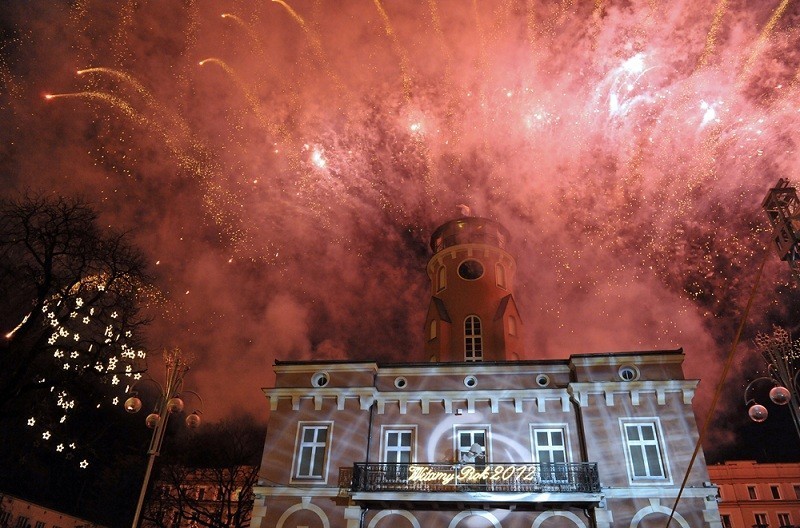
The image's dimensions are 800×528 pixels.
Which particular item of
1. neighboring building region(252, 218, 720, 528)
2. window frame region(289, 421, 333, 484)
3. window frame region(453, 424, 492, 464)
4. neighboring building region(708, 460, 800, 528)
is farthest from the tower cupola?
neighboring building region(708, 460, 800, 528)

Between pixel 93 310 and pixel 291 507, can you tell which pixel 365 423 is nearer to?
pixel 291 507

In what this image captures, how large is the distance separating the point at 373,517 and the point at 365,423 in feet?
12.6

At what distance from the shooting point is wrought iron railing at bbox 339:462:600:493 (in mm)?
22359

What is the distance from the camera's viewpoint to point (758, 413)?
15.6 meters

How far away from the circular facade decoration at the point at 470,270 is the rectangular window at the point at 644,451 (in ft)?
46.1

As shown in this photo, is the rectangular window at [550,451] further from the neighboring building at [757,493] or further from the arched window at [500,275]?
the neighboring building at [757,493]

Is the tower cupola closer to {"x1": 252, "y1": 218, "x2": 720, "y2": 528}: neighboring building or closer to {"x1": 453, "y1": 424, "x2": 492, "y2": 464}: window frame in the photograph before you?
{"x1": 252, "y1": 218, "x2": 720, "y2": 528}: neighboring building

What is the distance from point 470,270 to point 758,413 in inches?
837

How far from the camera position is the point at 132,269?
23891 mm

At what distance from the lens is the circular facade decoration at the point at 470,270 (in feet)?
117

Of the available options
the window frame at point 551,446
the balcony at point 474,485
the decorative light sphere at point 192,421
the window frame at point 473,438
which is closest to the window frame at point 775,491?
the window frame at point 551,446

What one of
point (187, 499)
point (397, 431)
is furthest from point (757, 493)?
point (187, 499)

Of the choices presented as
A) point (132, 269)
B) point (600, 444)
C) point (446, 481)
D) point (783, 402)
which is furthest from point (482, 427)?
point (132, 269)

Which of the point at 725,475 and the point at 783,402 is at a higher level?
the point at 725,475
